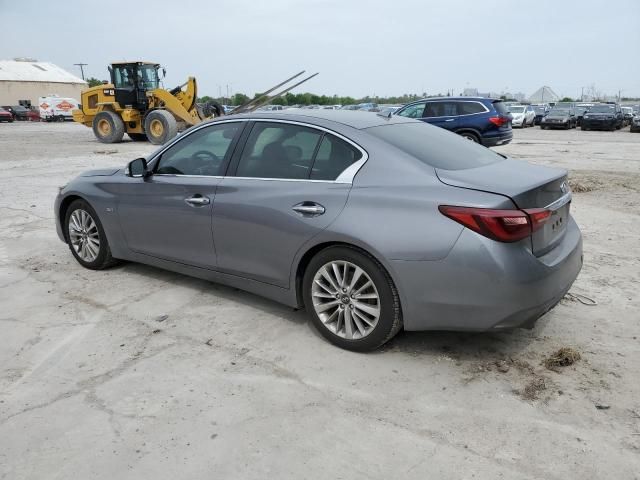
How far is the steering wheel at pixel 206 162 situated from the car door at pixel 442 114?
40.8ft

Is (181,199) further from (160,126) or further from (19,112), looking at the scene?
(19,112)

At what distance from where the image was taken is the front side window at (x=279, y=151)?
3.75 m

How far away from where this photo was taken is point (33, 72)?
234ft

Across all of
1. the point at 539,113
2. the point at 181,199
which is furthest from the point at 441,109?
the point at 539,113

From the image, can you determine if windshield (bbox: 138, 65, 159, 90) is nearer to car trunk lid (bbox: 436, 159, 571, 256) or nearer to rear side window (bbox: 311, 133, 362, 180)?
rear side window (bbox: 311, 133, 362, 180)

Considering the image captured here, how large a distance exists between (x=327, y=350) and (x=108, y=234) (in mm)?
2535

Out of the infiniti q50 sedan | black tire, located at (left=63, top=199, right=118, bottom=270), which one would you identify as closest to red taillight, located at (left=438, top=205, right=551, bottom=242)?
the infiniti q50 sedan

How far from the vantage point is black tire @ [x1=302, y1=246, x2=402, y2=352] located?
328 centimetres

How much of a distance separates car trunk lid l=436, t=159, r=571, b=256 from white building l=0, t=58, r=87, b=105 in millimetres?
75713

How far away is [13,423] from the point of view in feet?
9.34

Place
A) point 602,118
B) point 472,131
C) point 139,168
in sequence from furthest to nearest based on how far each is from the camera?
point 602,118, point 472,131, point 139,168

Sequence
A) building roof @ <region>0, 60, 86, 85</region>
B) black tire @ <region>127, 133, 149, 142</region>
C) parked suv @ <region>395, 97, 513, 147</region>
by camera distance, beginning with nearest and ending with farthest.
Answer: parked suv @ <region>395, 97, 513, 147</region>, black tire @ <region>127, 133, 149, 142</region>, building roof @ <region>0, 60, 86, 85</region>

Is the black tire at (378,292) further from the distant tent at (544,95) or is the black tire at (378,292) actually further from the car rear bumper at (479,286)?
the distant tent at (544,95)

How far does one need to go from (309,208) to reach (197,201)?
42.1 inches
